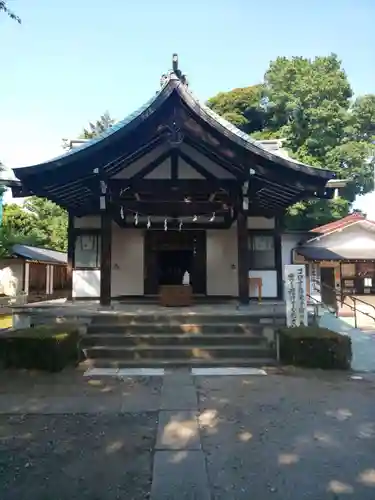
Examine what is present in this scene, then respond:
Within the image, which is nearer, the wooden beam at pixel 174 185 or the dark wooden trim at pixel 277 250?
the wooden beam at pixel 174 185

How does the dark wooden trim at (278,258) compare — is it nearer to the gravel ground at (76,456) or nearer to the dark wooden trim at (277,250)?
the dark wooden trim at (277,250)

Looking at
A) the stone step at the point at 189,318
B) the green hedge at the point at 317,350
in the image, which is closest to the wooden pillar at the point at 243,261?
the stone step at the point at 189,318

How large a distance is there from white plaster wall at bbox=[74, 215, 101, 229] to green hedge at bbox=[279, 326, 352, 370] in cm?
735

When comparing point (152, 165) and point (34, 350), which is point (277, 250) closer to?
point (152, 165)

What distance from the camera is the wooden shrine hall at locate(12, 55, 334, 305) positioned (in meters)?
8.33

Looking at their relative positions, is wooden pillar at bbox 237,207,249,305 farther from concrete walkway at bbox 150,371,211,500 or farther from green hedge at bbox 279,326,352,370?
concrete walkway at bbox 150,371,211,500

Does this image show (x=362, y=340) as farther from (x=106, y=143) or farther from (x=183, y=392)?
(x=106, y=143)

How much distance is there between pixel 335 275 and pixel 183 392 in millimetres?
14775

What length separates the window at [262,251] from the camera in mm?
11969

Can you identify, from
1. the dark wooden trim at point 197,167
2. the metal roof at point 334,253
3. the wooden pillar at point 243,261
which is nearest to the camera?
the wooden pillar at point 243,261

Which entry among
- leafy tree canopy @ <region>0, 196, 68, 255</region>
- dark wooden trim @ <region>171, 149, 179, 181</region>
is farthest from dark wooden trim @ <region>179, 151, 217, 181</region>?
leafy tree canopy @ <region>0, 196, 68, 255</region>

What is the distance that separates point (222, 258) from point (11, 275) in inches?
525

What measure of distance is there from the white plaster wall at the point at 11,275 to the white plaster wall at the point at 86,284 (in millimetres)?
10069

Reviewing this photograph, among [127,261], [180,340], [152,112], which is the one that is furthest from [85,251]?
[180,340]
